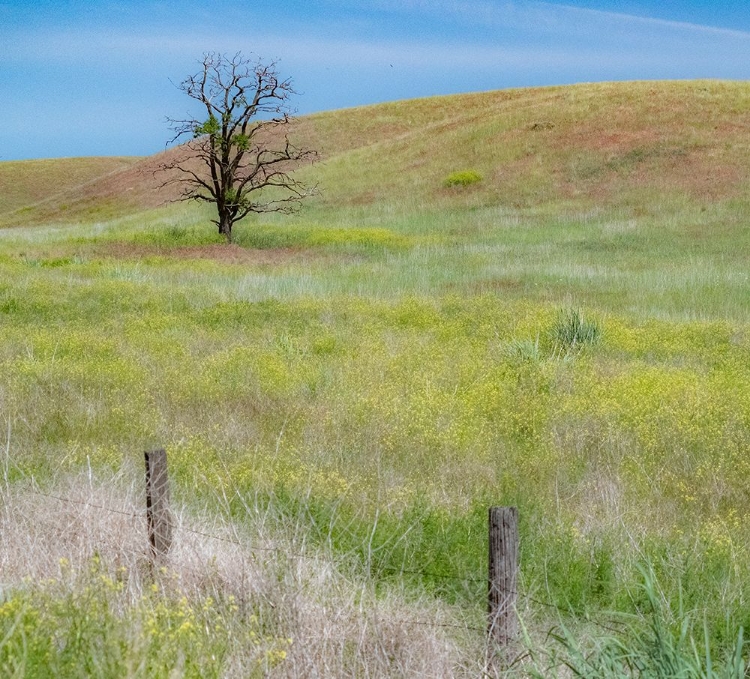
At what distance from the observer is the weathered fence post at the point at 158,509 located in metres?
4.98

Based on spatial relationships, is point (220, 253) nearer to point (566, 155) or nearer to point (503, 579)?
point (566, 155)

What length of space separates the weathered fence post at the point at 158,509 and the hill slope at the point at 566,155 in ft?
109

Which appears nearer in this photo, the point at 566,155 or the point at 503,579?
the point at 503,579

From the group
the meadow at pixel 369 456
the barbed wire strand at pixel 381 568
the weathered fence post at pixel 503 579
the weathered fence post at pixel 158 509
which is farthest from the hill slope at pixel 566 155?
the weathered fence post at pixel 503 579

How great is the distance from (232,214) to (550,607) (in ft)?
96.0

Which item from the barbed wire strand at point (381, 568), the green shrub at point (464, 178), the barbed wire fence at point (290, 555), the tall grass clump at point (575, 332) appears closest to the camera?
the barbed wire fence at point (290, 555)

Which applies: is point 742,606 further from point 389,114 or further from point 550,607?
point 389,114

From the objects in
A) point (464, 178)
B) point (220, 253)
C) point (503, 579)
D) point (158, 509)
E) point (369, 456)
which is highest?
point (464, 178)

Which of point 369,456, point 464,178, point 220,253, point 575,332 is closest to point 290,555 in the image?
point 369,456

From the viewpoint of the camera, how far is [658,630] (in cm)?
350

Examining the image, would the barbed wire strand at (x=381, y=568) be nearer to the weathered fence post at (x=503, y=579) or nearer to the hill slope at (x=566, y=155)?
the weathered fence post at (x=503, y=579)

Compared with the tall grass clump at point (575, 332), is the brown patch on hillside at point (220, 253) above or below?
above

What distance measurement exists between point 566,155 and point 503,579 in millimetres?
39960

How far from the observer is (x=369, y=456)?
8055 mm
